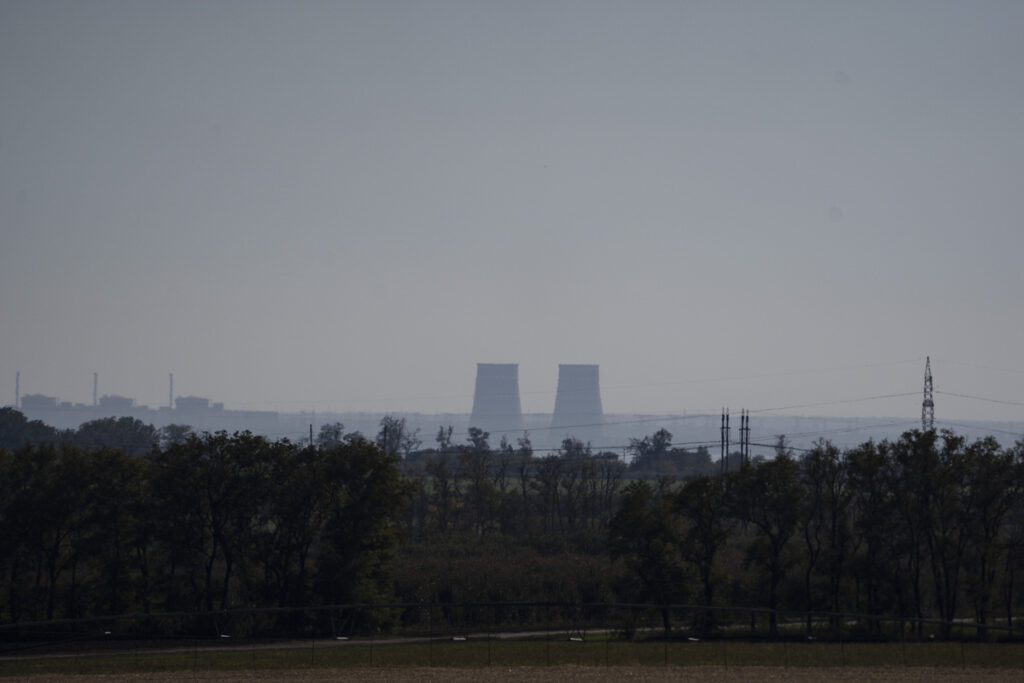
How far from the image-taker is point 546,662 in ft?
100

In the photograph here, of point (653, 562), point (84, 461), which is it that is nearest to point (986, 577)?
point (653, 562)

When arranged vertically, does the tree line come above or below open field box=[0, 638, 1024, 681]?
above

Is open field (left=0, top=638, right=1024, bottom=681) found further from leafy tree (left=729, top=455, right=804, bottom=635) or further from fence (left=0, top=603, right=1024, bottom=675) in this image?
leafy tree (left=729, top=455, right=804, bottom=635)

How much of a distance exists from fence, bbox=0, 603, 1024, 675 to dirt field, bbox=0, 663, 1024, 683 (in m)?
1.35

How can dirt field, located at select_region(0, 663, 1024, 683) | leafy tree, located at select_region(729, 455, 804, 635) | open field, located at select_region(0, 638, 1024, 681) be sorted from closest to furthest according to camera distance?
dirt field, located at select_region(0, 663, 1024, 683), open field, located at select_region(0, 638, 1024, 681), leafy tree, located at select_region(729, 455, 804, 635)

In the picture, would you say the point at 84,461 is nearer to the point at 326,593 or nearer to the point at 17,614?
the point at 17,614

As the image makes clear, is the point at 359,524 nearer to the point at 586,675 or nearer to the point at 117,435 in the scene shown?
the point at 586,675

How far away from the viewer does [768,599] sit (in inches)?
1720

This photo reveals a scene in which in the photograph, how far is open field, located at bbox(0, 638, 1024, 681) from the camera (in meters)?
28.6

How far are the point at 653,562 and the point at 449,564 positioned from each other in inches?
514

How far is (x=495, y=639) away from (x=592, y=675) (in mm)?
Answer: 10370

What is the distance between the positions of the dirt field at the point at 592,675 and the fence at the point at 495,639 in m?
1.35

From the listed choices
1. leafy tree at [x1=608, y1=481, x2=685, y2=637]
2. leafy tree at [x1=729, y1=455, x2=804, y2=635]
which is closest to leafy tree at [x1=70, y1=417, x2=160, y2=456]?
leafy tree at [x1=608, y1=481, x2=685, y2=637]

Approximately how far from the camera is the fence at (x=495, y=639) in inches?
1243
